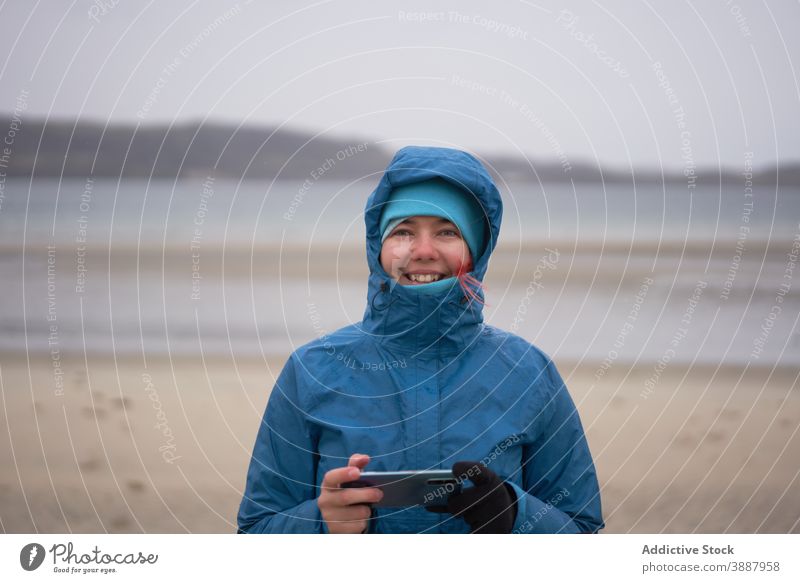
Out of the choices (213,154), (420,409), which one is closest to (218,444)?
(213,154)

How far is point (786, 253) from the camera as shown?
6.82 ft

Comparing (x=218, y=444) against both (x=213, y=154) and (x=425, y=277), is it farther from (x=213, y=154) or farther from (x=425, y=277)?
(x=425, y=277)

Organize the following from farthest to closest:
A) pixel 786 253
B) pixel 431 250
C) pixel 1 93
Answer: pixel 786 253 → pixel 1 93 → pixel 431 250

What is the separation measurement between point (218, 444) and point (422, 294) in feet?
2.82

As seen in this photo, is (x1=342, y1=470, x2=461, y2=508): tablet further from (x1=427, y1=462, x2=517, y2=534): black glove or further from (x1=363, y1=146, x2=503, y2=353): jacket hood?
(x1=363, y1=146, x2=503, y2=353): jacket hood

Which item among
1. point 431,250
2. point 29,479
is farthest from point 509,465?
point 29,479

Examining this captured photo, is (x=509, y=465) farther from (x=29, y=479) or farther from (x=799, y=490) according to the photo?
(x=29, y=479)

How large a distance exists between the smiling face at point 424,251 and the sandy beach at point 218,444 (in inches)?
23.4

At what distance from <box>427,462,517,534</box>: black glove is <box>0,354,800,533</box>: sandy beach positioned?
2.25ft

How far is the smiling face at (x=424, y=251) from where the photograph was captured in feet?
4.95

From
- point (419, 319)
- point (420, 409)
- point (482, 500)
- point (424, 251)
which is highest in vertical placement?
point (424, 251)

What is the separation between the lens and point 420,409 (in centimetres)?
152

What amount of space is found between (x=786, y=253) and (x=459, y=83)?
0.78 metres

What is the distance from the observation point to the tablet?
1417mm
